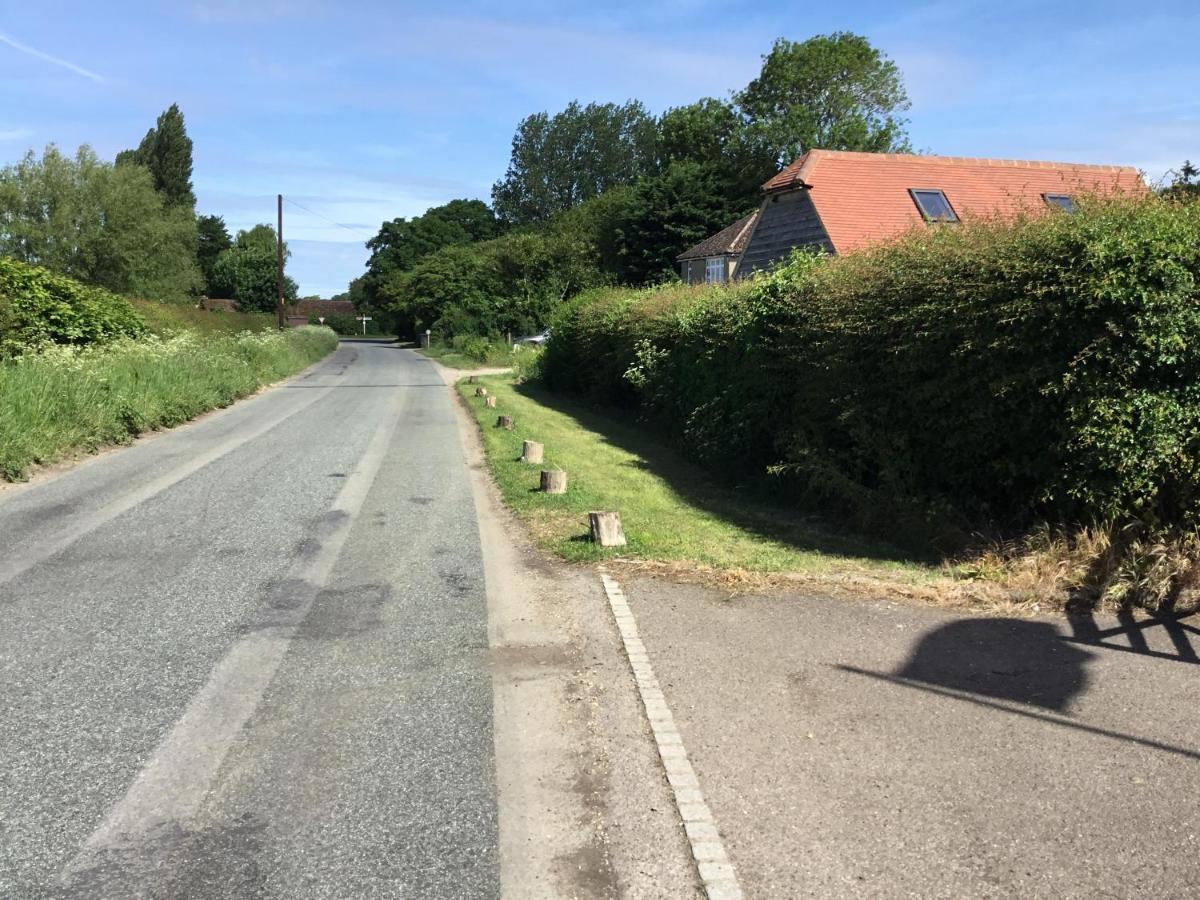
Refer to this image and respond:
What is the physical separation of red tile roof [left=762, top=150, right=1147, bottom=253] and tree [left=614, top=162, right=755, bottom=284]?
25.7 m

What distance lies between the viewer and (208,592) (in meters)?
6.48

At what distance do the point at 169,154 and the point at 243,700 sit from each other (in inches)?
3621

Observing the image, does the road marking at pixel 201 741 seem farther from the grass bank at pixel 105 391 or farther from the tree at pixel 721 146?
the tree at pixel 721 146

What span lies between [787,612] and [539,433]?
1142cm

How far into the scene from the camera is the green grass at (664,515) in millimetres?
7449

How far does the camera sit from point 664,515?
9.48 metres

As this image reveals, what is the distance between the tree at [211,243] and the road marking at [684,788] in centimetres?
11842

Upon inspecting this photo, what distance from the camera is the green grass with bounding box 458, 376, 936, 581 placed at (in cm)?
745

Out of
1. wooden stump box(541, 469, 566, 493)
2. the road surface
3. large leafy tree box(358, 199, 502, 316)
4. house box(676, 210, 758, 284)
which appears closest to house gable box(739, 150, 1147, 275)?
house box(676, 210, 758, 284)

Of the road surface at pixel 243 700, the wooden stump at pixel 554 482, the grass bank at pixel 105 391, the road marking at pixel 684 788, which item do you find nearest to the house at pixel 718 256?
the grass bank at pixel 105 391

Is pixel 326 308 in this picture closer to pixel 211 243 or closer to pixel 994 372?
pixel 211 243

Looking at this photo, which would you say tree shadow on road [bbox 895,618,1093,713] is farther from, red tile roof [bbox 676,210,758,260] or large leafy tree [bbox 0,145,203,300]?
large leafy tree [bbox 0,145,203,300]

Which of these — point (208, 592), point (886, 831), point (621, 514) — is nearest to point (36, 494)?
point (208, 592)

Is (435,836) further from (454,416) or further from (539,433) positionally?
(454,416)
